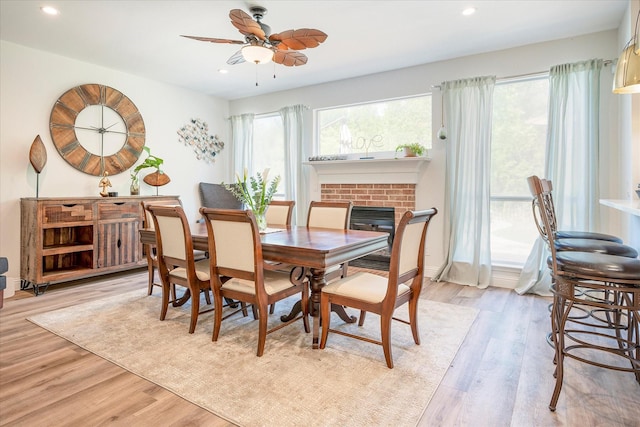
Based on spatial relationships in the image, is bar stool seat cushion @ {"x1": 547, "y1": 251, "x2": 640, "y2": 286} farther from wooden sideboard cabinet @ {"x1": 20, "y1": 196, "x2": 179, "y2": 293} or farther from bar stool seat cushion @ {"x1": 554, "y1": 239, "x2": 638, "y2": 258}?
wooden sideboard cabinet @ {"x1": 20, "y1": 196, "x2": 179, "y2": 293}

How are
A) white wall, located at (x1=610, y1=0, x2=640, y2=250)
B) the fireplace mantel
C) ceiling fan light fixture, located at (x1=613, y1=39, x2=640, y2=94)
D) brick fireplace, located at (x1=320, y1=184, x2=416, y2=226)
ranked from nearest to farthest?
ceiling fan light fixture, located at (x1=613, y1=39, x2=640, y2=94)
white wall, located at (x1=610, y1=0, x2=640, y2=250)
the fireplace mantel
brick fireplace, located at (x1=320, y1=184, x2=416, y2=226)

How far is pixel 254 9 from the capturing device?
2961 millimetres

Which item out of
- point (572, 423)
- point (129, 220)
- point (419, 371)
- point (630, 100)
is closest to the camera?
point (572, 423)

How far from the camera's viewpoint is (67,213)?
3.81m

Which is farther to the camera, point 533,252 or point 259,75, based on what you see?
point 259,75

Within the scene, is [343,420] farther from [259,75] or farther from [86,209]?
[259,75]

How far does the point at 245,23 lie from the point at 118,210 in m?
2.84

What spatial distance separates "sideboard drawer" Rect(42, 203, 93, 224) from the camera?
368 centimetres

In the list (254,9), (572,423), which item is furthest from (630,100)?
(254,9)

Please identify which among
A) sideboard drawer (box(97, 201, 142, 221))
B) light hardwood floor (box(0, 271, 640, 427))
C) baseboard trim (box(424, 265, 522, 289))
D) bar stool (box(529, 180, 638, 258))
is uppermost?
sideboard drawer (box(97, 201, 142, 221))

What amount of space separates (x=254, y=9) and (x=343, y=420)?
119 inches

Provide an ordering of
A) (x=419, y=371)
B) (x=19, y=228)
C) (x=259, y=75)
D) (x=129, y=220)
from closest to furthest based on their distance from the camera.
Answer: (x=419, y=371) → (x=19, y=228) → (x=129, y=220) → (x=259, y=75)

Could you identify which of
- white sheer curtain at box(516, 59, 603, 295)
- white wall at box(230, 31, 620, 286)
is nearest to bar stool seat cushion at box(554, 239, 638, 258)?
white sheer curtain at box(516, 59, 603, 295)

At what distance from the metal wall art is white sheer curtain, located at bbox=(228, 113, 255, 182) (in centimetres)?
30
